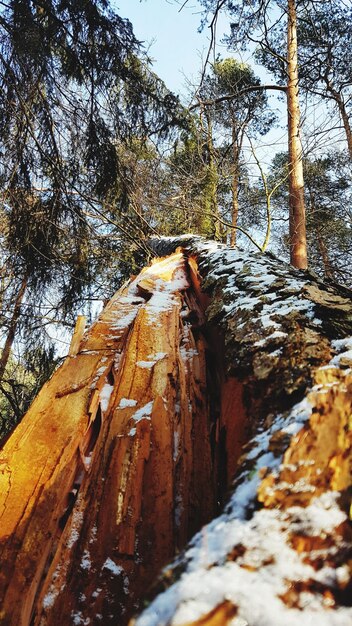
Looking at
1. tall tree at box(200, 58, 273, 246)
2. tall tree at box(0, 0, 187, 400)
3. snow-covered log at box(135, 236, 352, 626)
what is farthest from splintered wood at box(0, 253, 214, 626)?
tall tree at box(200, 58, 273, 246)

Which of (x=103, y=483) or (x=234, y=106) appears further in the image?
A: (x=234, y=106)

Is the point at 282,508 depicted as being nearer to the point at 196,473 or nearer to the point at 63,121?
the point at 196,473

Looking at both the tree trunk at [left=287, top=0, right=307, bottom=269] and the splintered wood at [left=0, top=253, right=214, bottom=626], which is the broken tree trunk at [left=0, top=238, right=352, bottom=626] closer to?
the splintered wood at [left=0, top=253, right=214, bottom=626]

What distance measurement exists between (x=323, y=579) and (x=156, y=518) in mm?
499

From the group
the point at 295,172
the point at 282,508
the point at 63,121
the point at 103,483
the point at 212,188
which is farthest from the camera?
the point at 212,188

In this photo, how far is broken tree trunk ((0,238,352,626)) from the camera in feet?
1.60

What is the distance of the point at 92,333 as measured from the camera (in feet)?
5.79

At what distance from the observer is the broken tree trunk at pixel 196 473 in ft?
1.60

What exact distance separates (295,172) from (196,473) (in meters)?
5.60

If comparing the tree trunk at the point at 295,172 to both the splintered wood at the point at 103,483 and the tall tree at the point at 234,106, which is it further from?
the splintered wood at the point at 103,483

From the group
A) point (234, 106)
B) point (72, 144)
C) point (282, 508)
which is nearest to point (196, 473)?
point (282, 508)

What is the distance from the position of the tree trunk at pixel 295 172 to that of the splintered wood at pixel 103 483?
4.18 meters

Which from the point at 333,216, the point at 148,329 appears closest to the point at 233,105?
the point at 333,216

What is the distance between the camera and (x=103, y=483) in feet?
3.21
